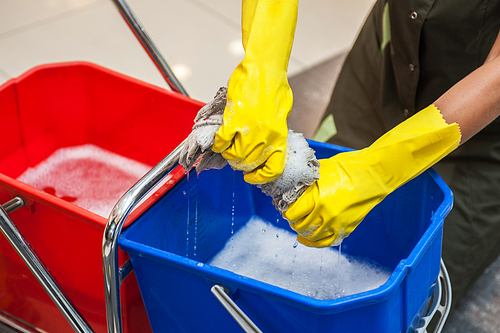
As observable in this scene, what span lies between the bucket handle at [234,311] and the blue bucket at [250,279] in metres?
0.01

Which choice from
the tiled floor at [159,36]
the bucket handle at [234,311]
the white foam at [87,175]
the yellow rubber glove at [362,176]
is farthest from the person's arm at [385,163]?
the tiled floor at [159,36]

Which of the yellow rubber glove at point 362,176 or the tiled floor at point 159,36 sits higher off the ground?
the yellow rubber glove at point 362,176

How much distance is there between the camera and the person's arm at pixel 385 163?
0.80m

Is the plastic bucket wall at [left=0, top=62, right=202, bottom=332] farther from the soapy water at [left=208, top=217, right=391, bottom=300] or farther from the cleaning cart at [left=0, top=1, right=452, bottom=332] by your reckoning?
the soapy water at [left=208, top=217, right=391, bottom=300]

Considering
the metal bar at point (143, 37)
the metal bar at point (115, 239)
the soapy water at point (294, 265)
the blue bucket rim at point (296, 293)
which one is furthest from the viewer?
the metal bar at point (143, 37)

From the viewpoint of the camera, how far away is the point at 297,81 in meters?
2.22

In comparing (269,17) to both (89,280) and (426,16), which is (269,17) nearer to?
(426,16)

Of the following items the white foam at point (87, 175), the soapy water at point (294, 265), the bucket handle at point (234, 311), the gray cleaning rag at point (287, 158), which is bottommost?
the soapy water at point (294, 265)

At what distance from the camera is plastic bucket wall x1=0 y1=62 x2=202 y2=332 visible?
3.01 ft

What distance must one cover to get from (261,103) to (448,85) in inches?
22.9

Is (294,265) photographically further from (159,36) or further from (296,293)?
(159,36)

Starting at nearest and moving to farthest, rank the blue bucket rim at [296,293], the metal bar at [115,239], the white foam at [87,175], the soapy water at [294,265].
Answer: the blue bucket rim at [296,293]
the metal bar at [115,239]
the soapy water at [294,265]
the white foam at [87,175]

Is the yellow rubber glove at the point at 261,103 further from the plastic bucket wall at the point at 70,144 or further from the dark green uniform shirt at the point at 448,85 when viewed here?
the dark green uniform shirt at the point at 448,85

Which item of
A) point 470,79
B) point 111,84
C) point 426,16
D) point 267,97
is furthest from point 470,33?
point 111,84
